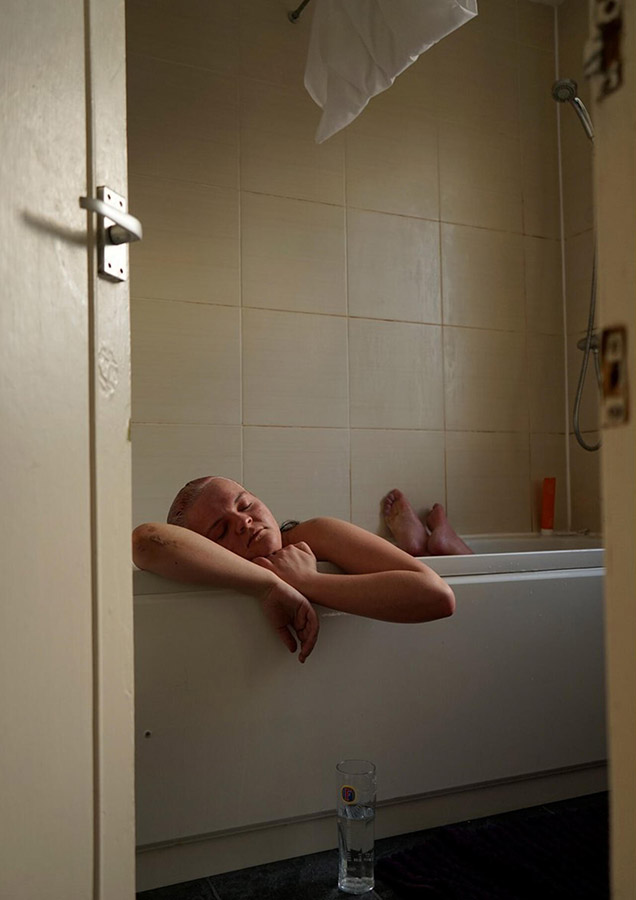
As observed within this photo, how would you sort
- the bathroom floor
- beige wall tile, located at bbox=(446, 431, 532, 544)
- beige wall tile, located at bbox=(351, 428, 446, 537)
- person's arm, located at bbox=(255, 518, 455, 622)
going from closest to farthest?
the bathroom floor < person's arm, located at bbox=(255, 518, 455, 622) < beige wall tile, located at bbox=(351, 428, 446, 537) < beige wall tile, located at bbox=(446, 431, 532, 544)

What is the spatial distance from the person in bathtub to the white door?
18.0 inches

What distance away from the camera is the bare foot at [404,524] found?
8.90 feet

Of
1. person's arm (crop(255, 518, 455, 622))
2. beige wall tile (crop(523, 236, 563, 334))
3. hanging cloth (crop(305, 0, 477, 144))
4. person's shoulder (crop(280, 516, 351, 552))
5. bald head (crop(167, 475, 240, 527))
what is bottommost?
person's arm (crop(255, 518, 455, 622))

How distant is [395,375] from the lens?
2871mm

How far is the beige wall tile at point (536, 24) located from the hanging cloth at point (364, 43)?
145cm

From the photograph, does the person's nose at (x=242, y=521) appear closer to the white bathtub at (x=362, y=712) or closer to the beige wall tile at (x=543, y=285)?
the white bathtub at (x=362, y=712)

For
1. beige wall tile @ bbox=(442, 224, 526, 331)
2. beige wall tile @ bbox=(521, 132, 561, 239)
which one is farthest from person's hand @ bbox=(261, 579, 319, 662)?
beige wall tile @ bbox=(521, 132, 561, 239)

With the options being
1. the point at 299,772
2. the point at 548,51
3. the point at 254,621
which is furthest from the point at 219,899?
the point at 548,51

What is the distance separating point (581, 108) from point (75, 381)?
2262 millimetres

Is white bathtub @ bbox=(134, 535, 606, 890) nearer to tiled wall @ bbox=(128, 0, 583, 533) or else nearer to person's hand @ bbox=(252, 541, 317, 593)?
person's hand @ bbox=(252, 541, 317, 593)

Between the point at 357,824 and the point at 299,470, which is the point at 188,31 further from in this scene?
the point at 357,824

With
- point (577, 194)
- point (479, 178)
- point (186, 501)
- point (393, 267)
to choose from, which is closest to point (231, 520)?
point (186, 501)

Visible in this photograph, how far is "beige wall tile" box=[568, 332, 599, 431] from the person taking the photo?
3.04 m

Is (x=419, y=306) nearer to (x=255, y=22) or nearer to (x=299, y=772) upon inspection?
(x=255, y=22)
